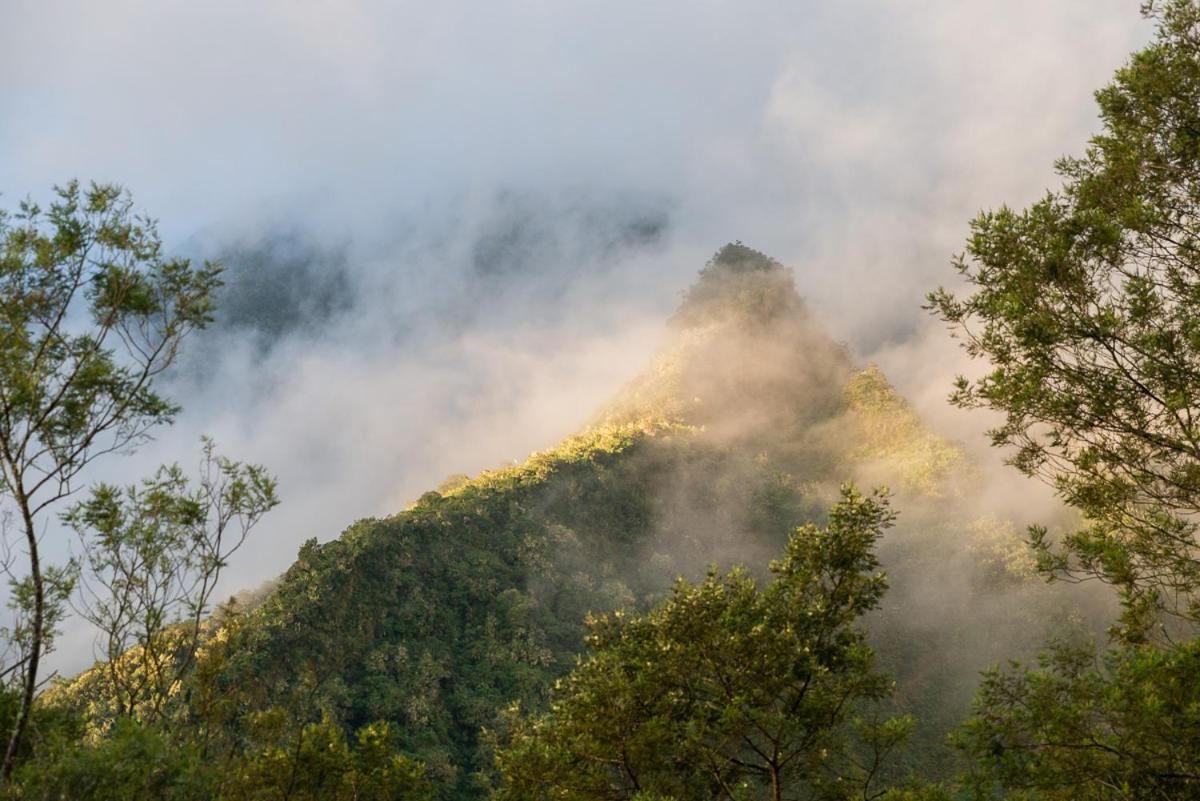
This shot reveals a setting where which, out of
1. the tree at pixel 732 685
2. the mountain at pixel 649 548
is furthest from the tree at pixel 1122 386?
the mountain at pixel 649 548

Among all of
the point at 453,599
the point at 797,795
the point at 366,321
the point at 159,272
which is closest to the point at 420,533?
the point at 453,599

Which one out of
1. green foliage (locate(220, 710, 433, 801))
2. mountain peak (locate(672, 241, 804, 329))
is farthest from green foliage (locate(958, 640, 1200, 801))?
mountain peak (locate(672, 241, 804, 329))

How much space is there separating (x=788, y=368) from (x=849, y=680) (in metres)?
56.5

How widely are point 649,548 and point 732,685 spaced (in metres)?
39.3

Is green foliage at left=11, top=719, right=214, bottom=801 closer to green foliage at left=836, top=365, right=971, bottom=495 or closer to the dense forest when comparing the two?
the dense forest

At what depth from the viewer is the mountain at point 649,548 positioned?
33.1 m

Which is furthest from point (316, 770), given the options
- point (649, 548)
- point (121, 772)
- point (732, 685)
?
point (649, 548)

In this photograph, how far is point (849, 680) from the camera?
41.9 feet

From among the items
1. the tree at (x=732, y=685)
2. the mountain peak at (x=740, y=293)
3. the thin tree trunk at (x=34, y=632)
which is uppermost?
the mountain peak at (x=740, y=293)

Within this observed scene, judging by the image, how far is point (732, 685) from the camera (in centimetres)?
1273

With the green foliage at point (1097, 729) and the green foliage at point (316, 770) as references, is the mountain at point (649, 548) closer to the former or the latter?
the green foliage at point (316, 770)

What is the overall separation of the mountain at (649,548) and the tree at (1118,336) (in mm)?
12193

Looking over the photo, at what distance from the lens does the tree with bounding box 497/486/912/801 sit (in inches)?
493

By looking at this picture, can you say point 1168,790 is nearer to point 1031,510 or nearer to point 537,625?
point 537,625
